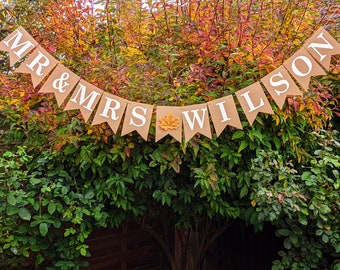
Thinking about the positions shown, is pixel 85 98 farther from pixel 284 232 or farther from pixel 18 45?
pixel 284 232

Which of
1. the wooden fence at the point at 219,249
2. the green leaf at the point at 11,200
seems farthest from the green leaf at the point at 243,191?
the wooden fence at the point at 219,249

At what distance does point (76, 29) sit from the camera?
2.61 metres

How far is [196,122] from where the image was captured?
2.12m

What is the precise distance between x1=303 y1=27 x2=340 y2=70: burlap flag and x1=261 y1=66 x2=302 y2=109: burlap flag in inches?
7.7

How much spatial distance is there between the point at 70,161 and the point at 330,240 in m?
1.54

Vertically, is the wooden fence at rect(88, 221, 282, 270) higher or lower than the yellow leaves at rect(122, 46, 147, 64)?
lower

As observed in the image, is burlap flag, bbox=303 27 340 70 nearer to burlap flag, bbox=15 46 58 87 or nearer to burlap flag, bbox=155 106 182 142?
burlap flag, bbox=155 106 182 142

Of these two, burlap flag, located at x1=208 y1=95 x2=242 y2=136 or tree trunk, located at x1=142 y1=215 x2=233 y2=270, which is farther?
tree trunk, located at x1=142 y1=215 x2=233 y2=270

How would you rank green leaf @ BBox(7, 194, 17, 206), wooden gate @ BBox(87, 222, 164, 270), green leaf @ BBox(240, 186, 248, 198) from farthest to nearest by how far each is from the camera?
1. wooden gate @ BBox(87, 222, 164, 270)
2. green leaf @ BBox(240, 186, 248, 198)
3. green leaf @ BBox(7, 194, 17, 206)

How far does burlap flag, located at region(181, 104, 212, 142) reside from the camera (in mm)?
2107

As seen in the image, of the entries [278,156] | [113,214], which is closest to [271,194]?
[278,156]

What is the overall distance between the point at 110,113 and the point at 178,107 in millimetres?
357

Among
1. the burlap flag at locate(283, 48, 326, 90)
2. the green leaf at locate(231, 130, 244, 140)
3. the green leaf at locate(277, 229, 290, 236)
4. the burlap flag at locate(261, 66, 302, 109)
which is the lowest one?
the green leaf at locate(277, 229, 290, 236)

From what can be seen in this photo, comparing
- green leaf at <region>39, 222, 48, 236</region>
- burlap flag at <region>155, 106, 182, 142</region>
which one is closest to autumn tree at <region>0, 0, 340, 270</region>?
green leaf at <region>39, 222, 48, 236</region>
